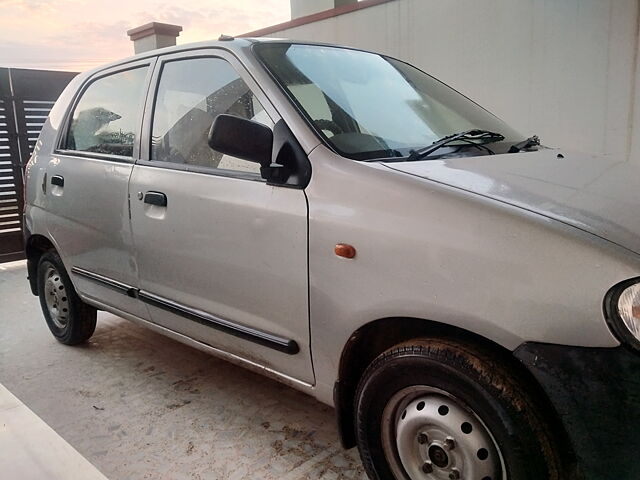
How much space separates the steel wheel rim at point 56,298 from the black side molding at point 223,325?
3.76 ft

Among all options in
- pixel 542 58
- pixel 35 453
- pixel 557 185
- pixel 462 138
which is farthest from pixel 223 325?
pixel 542 58

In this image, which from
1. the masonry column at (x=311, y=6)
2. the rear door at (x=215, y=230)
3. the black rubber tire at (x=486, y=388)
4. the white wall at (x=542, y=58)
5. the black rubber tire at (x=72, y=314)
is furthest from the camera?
the masonry column at (x=311, y=6)

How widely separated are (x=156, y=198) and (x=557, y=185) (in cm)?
177

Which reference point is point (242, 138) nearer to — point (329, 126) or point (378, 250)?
point (329, 126)

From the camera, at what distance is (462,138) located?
244 centimetres

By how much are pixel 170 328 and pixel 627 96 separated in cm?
380

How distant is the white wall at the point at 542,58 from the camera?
435 centimetres

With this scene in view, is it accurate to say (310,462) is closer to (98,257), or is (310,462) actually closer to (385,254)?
(385,254)

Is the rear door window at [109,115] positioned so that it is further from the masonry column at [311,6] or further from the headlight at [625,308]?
the masonry column at [311,6]

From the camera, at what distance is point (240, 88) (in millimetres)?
2461

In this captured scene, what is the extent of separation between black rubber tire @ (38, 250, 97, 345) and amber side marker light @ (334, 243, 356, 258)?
2382 millimetres

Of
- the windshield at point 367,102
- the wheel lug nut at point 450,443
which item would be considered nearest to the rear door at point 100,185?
the windshield at point 367,102

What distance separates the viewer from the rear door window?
302cm

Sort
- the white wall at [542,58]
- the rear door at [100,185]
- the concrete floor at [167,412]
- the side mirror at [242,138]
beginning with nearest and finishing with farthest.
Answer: the side mirror at [242,138]
the concrete floor at [167,412]
the rear door at [100,185]
the white wall at [542,58]
